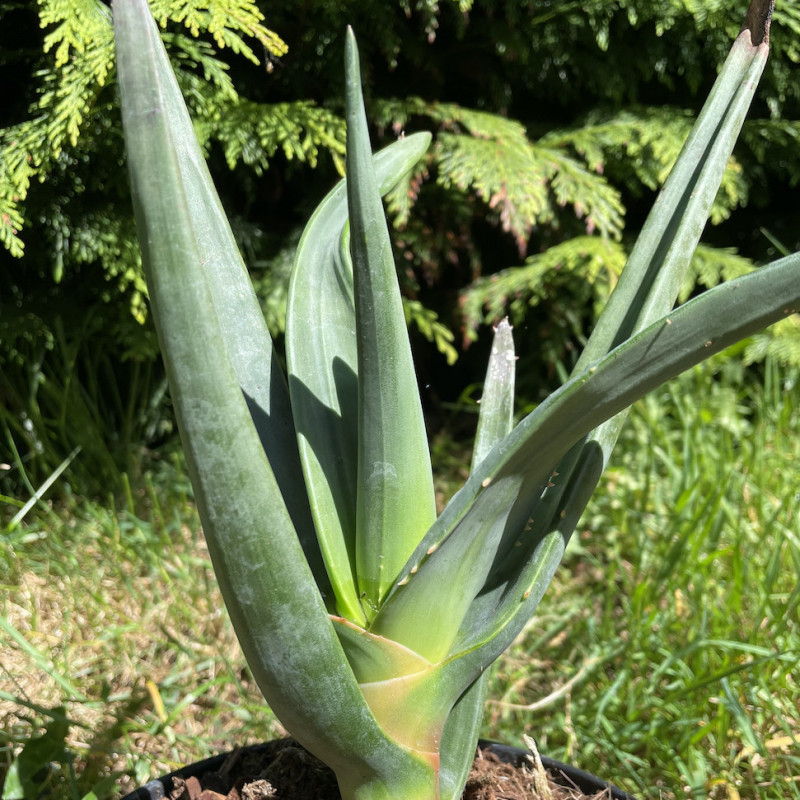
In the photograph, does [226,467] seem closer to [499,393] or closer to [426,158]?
[499,393]

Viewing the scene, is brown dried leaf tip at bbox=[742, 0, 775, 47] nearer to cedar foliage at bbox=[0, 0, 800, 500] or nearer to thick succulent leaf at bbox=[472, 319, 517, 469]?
thick succulent leaf at bbox=[472, 319, 517, 469]

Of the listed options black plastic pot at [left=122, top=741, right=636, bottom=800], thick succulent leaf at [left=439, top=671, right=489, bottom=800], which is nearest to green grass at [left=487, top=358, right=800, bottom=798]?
black plastic pot at [left=122, top=741, right=636, bottom=800]

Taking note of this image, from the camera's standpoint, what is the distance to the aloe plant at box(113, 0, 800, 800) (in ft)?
1.54

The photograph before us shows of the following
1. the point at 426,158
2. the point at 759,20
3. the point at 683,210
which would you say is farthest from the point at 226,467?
the point at 426,158

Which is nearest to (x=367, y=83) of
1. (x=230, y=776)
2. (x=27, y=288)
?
(x=27, y=288)

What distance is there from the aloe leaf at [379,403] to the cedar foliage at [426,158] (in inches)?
32.7

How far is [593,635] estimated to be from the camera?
1375mm

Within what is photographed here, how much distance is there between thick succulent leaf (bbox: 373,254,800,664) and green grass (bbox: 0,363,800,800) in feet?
1.67

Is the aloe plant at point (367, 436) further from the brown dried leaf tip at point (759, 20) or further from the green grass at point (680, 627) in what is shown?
the green grass at point (680, 627)

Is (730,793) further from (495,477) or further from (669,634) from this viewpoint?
(495,477)

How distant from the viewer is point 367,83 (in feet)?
5.33

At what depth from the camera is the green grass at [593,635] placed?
1131 mm

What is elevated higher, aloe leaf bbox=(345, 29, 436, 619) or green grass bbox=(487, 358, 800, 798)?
aloe leaf bbox=(345, 29, 436, 619)

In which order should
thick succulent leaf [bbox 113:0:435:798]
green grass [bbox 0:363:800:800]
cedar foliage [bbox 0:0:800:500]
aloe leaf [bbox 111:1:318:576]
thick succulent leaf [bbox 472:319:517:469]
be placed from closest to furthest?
thick succulent leaf [bbox 113:0:435:798] → aloe leaf [bbox 111:1:318:576] → thick succulent leaf [bbox 472:319:517:469] → green grass [bbox 0:363:800:800] → cedar foliage [bbox 0:0:800:500]
